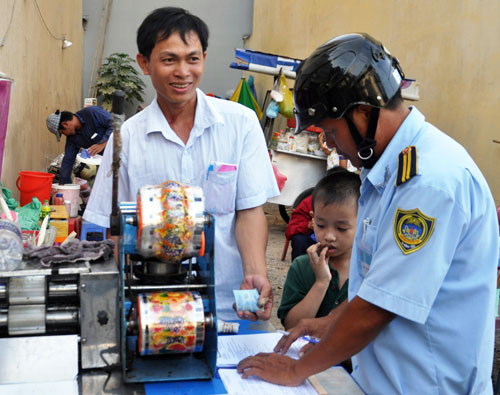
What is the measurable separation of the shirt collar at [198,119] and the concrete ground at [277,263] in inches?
100

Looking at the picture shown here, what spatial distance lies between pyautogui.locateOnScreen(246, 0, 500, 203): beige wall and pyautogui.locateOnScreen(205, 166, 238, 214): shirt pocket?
4111mm

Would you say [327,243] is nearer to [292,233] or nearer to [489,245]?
[489,245]

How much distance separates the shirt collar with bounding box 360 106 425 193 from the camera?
1268mm

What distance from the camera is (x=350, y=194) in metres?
2.22

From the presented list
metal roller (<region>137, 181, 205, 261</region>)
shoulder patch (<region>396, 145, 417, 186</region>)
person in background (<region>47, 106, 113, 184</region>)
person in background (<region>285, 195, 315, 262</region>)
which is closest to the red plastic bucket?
person in background (<region>47, 106, 113, 184</region>)

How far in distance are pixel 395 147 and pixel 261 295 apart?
664mm

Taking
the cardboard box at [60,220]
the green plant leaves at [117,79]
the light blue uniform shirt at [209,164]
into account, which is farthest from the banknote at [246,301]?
the green plant leaves at [117,79]

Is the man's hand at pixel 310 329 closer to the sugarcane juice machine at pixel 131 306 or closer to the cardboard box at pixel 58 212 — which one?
the sugarcane juice machine at pixel 131 306

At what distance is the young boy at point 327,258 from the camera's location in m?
2.16

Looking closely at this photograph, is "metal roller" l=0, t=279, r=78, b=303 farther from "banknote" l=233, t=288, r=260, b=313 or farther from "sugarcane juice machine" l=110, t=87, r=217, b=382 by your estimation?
"banknote" l=233, t=288, r=260, b=313

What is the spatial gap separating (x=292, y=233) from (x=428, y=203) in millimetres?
3156

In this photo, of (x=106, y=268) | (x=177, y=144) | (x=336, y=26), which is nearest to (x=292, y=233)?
(x=177, y=144)

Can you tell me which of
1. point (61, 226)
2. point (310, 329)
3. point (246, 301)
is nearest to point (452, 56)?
point (61, 226)

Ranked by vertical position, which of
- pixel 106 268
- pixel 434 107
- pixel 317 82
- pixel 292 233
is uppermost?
pixel 434 107
